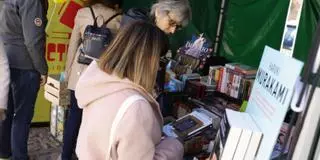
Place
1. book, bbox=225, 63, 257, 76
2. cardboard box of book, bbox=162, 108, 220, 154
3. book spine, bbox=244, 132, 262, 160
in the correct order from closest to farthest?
book spine, bbox=244, 132, 262, 160 < cardboard box of book, bbox=162, 108, 220, 154 < book, bbox=225, 63, 257, 76

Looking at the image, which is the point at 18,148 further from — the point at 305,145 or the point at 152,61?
the point at 305,145

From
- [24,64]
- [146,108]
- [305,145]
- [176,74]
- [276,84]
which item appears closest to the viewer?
[305,145]

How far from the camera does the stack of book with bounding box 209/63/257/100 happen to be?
314 centimetres

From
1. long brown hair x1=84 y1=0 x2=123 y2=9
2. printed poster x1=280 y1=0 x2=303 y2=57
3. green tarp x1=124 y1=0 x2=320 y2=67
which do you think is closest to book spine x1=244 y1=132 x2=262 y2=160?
printed poster x1=280 y1=0 x2=303 y2=57

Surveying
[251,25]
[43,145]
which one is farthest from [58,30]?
[251,25]

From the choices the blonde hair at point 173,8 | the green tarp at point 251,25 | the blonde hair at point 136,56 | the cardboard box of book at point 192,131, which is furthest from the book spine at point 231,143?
the green tarp at point 251,25

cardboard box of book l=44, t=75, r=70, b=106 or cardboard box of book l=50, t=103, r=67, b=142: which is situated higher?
cardboard box of book l=44, t=75, r=70, b=106

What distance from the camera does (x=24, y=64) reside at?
3.11m

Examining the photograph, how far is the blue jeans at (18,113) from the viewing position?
3146mm

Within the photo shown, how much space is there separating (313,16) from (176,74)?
1.48m

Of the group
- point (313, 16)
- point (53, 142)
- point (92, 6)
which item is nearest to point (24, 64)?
point (92, 6)

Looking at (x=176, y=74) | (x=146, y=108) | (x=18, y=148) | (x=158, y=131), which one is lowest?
(x=18, y=148)

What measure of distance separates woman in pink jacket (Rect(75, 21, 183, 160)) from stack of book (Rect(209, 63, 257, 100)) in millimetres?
1585

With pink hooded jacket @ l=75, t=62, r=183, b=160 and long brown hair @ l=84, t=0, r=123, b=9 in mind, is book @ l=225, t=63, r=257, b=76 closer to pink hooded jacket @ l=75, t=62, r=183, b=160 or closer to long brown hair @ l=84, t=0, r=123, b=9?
long brown hair @ l=84, t=0, r=123, b=9
